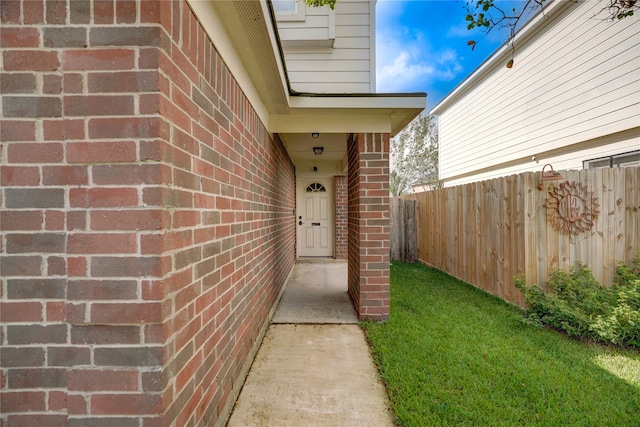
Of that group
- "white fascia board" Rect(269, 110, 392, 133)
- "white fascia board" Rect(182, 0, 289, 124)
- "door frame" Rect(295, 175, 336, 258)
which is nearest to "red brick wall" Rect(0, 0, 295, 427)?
"white fascia board" Rect(182, 0, 289, 124)

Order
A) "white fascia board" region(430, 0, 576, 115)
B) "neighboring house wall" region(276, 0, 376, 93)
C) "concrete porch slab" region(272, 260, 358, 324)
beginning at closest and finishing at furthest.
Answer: "concrete porch slab" region(272, 260, 358, 324)
"neighboring house wall" region(276, 0, 376, 93)
"white fascia board" region(430, 0, 576, 115)

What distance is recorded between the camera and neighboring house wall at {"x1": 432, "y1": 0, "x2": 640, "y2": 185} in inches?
179

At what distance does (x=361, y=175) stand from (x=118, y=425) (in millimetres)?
3095

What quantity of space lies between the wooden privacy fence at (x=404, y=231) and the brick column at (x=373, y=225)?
4.43m

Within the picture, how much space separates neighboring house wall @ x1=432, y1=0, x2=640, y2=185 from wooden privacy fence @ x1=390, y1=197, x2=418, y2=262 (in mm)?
2794

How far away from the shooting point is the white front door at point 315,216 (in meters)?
8.08

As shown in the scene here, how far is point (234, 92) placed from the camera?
2.10 metres

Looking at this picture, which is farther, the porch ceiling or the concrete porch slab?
the concrete porch slab

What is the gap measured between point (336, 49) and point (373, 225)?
2.64 m

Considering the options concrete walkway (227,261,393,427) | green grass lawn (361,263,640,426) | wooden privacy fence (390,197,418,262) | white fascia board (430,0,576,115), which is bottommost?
concrete walkway (227,261,393,427)

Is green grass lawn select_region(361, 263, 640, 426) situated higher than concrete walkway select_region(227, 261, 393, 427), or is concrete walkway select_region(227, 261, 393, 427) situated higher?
green grass lawn select_region(361, 263, 640, 426)

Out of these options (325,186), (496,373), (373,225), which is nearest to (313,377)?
(496,373)

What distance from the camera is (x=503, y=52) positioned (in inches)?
281

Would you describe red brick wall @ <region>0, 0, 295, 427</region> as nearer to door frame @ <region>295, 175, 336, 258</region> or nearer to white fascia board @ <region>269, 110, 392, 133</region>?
white fascia board @ <region>269, 110, 392, 133</region>
